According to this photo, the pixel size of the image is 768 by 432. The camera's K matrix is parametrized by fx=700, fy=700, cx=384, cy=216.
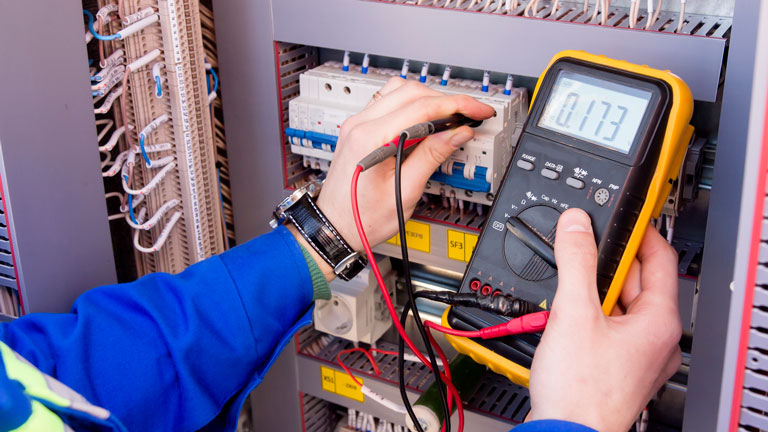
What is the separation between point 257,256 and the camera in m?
0.91

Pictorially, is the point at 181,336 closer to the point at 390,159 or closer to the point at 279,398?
the point at 390,159

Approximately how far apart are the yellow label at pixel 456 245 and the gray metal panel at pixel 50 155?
0.48 m

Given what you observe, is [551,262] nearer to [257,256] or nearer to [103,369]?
[257,256]

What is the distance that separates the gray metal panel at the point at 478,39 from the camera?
0.76 metres

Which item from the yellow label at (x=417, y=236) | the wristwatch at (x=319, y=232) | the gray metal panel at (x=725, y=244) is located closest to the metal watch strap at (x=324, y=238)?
the wristwatch at (x=319, y=232)

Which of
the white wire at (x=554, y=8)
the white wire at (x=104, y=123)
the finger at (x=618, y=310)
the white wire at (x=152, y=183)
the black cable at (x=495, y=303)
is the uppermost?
the white wire at (x=554, y=8)

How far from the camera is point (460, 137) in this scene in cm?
85

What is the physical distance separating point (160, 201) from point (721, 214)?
2.58 feet

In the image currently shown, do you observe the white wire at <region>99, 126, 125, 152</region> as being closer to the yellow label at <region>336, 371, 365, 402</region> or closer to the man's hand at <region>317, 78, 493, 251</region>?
the man's hand at <region>317, 78, 493, 251</region>

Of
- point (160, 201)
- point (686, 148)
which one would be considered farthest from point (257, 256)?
point (686, 148)

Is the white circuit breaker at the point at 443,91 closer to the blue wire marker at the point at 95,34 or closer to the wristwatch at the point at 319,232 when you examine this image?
the wristwatch at the point at 319,232

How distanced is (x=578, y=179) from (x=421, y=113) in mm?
200

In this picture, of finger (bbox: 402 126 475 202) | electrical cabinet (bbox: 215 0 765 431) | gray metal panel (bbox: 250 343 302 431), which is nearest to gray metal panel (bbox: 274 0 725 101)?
electrical cabinet (bbox: 215 0 765 431)

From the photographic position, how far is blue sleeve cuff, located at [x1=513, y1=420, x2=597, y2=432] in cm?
63
